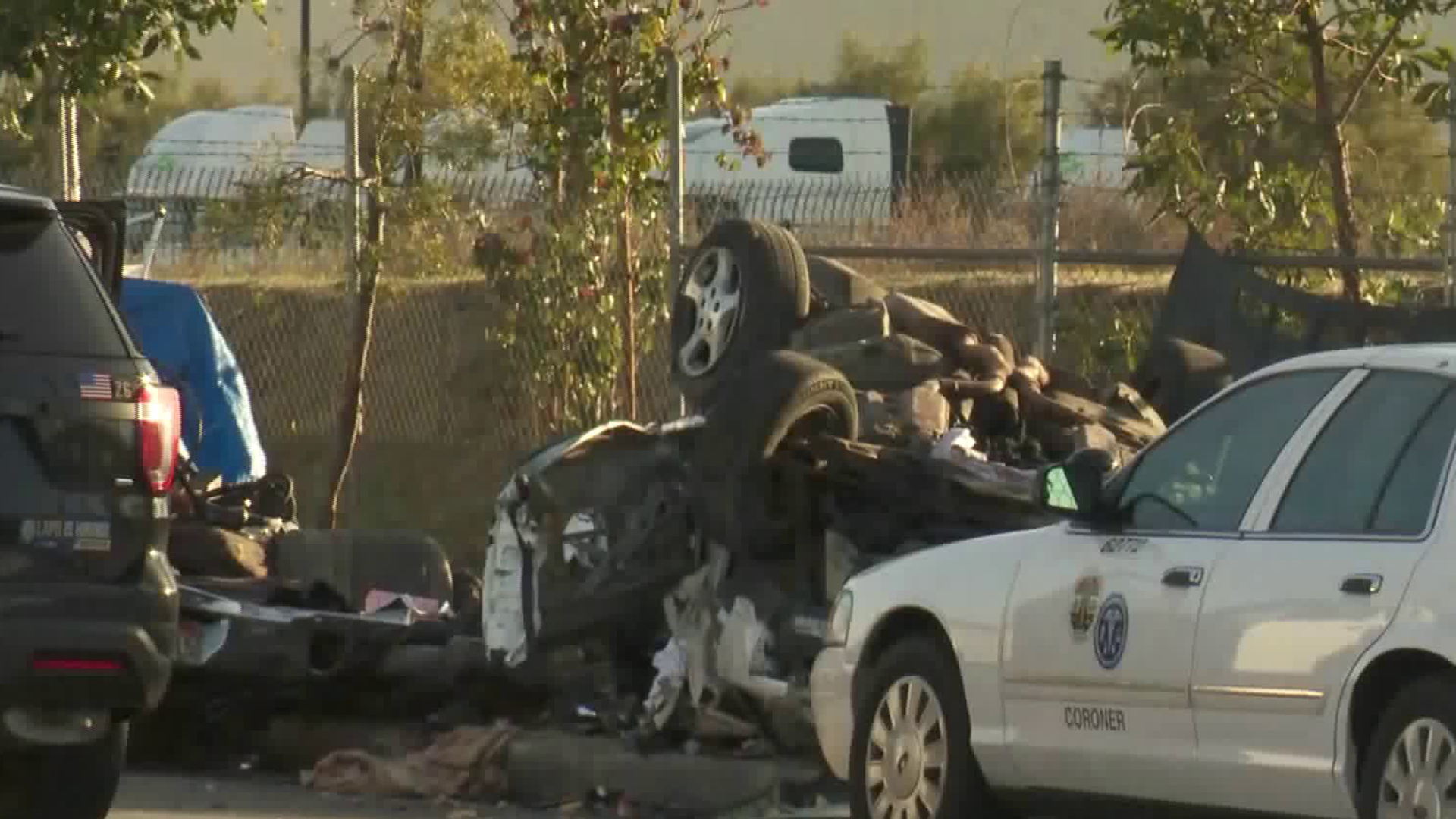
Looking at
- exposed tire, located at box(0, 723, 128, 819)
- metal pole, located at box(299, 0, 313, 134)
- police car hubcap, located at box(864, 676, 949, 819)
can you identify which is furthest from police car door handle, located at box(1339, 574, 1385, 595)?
metal pole, located at box(299, 0, 313, 134)

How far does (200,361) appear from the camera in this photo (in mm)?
14586

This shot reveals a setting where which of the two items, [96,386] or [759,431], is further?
[759,431]

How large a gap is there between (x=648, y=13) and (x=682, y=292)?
3024 millimetres

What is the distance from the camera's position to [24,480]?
7.86m

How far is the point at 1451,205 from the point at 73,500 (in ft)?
20.2

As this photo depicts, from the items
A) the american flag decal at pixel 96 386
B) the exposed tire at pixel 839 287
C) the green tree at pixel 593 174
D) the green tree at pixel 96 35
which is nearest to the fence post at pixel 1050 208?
the exposed tire at pixel 839 287

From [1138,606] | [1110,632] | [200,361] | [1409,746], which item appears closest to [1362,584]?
[1409,746]

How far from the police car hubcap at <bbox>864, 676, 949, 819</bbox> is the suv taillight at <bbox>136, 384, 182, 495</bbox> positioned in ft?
7.33

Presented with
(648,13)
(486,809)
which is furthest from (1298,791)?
(648,13)

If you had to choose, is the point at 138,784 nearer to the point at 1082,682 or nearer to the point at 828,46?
the point at 1082,682

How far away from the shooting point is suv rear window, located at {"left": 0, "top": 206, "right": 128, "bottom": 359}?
800 centimetres

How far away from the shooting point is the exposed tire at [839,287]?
12.6 metres

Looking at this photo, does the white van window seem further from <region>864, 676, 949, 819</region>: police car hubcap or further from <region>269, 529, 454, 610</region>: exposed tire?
<region>864, 676, 949, 819</region>: police car hubcap

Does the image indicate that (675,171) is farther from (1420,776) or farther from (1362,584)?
(1420,776)
